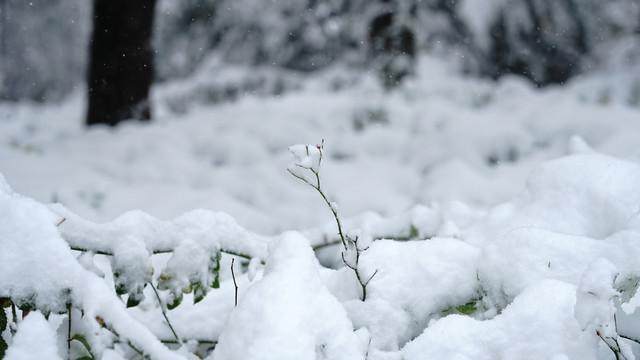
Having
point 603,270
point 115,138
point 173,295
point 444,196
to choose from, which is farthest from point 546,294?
point 115,138

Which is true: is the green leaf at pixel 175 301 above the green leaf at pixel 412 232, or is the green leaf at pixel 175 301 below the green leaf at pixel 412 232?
above

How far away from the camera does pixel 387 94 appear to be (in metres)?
4.54

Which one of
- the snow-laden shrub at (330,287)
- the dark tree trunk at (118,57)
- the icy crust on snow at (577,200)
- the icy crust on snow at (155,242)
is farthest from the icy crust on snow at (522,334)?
the dark tree trunk at (118,57)

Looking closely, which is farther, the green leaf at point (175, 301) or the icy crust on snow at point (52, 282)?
the green leaf at point (175, 301)

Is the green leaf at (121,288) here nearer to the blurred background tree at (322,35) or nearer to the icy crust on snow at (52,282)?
the icy crust on snow at (52,282)

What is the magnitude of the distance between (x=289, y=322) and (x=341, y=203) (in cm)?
184

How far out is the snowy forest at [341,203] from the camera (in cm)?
72

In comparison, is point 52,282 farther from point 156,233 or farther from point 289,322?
point 289,322

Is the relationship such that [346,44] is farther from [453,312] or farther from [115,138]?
[453,312]

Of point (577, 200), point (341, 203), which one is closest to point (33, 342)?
point (577, 200)

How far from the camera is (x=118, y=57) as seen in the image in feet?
12.1

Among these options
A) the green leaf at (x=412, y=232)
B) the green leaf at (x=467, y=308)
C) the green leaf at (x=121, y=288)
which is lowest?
the green leaf at (x=412, y=232)

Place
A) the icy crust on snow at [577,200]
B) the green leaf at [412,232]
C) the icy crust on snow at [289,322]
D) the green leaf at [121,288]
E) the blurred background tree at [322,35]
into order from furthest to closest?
the blurred background tree at [322,35] < the green leaf at [412,232] < the icy crust on snow at [577,200] < the green leaf at [121,288] < the icy crust on snow at [289,322]

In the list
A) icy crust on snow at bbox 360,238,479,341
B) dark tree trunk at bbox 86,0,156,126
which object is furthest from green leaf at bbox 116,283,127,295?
dark tree trunk at bbox 86,0,156,126
